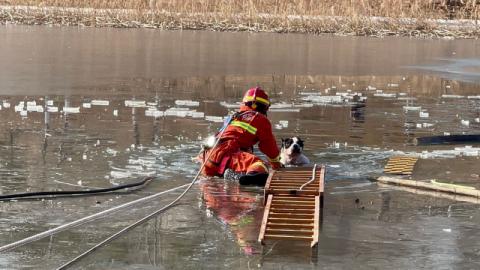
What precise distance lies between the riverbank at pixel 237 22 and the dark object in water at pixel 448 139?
23332mm

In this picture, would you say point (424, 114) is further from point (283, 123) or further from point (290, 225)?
point (290, 225)

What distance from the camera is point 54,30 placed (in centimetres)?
3300

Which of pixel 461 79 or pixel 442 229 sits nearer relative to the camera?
pixel 442 229

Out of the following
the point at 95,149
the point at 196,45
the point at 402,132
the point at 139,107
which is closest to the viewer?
the point at 95,149

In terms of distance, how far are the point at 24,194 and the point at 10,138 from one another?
332cm

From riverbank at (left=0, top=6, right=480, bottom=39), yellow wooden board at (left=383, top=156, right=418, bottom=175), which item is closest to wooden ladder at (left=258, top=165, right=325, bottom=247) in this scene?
yellow wooden board at (left=383, top=156, right=418, bottom=175)

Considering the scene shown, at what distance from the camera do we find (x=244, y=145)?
9.70 meters

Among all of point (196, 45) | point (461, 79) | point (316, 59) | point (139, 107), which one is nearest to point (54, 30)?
point (196, 45)

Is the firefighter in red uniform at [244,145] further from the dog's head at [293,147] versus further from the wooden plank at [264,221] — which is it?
the wooden plank at [264,221]

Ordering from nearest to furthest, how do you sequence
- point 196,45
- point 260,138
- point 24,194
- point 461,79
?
point 24,194 < point 260,138 < point 461,79 < point 196,45

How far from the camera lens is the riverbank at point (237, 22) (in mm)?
35406

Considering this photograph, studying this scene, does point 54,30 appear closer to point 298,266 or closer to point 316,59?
point 316,59

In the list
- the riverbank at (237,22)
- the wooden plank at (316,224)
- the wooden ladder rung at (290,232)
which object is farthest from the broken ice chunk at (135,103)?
the riverbank at (237,22)

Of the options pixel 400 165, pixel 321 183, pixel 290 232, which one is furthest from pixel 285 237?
pixel 400 165
